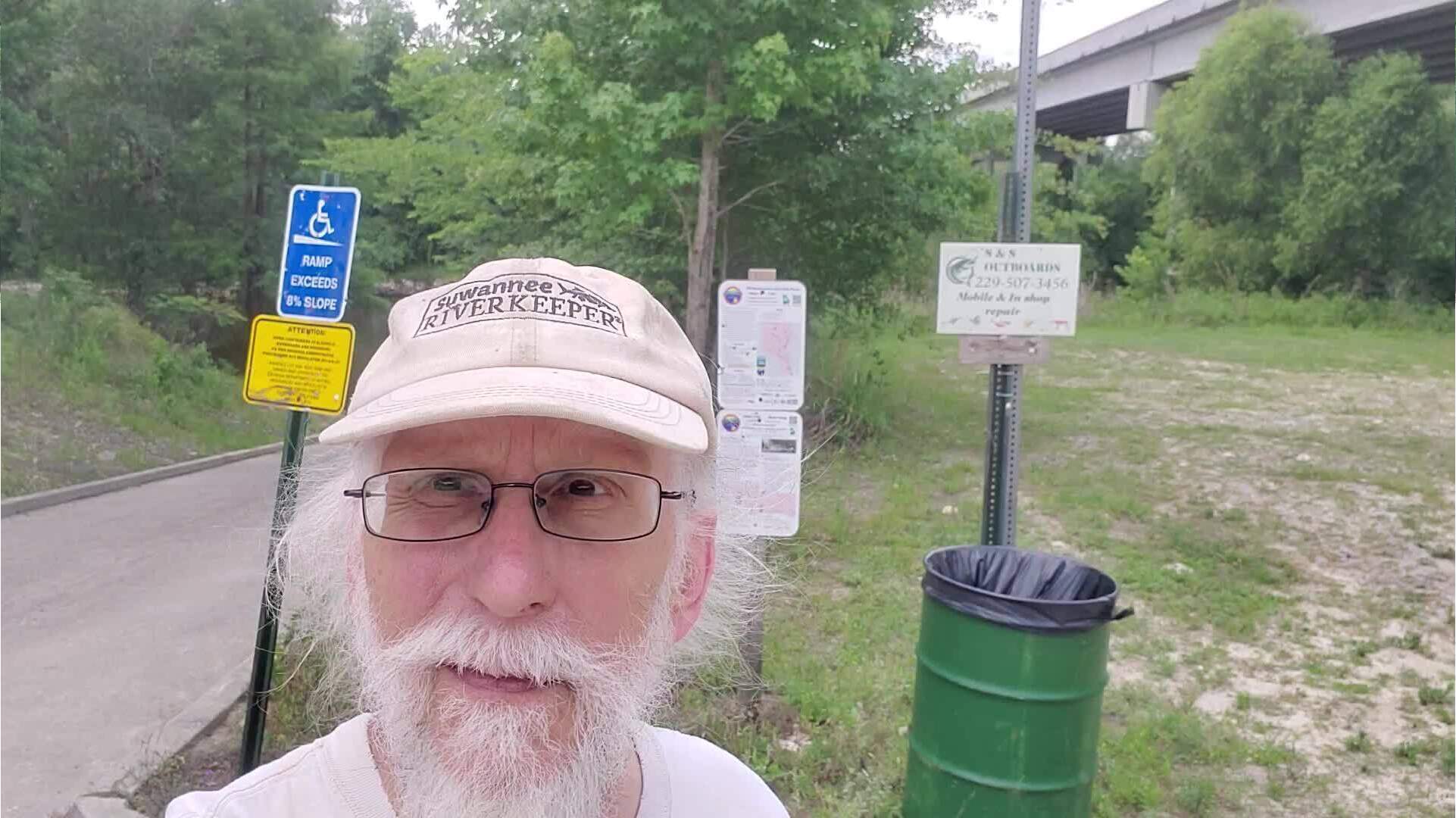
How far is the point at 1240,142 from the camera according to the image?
2750 cm

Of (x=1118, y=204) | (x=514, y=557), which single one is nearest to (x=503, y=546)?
(x=514, y=557)

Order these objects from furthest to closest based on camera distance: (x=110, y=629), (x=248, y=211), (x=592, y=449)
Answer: (x=248, y=211)
(x=110, y=629)
(x=592, y=449)

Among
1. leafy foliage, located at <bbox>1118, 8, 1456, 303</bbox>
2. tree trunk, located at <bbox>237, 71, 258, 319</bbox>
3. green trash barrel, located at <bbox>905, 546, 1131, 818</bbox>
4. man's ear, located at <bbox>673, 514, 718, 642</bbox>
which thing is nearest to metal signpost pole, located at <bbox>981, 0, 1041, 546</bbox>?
green trash barrel, located at <bbox>905, 546, 1131, 818</bbox>

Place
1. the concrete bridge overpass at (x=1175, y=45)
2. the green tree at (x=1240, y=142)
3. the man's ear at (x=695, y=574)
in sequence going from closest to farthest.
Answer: the man's ear at (x=695, y=574), the concrete bridge overpass at (x=1175, y=45), the green tree at (x=1240, y=142)

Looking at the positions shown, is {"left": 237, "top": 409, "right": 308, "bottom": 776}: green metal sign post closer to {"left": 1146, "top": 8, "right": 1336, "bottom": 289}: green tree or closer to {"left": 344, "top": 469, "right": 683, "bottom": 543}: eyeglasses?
{"left": 344, "top": 469, "right": 683, "bottom": 543}: eyeglasses

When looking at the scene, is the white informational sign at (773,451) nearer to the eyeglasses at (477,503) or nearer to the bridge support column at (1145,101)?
the eyeglasses at (477,503)

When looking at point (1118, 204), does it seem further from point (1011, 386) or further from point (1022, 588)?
point (1022, 588)

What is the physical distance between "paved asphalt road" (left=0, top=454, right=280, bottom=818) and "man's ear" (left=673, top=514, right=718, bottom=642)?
3361 mm

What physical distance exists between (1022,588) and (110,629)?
5.09m

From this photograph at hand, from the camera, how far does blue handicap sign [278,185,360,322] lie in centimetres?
333

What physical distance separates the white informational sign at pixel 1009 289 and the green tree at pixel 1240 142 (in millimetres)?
25787

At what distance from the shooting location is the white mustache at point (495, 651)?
3.78 ft

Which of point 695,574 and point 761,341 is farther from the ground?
point 761,341

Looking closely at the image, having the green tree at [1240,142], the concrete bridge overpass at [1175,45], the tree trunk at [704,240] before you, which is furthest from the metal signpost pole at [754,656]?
the green tree at [1240,142]
